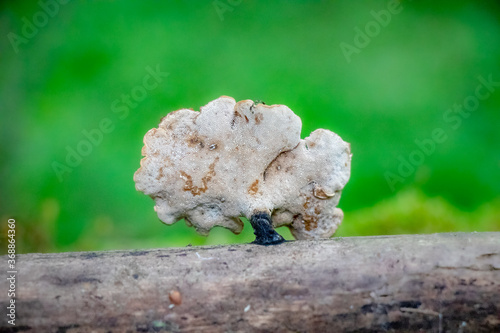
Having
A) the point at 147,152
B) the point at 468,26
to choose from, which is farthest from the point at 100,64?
the point at 468,26

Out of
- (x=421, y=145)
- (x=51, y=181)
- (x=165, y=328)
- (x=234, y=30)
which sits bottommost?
(x=165, y=328)

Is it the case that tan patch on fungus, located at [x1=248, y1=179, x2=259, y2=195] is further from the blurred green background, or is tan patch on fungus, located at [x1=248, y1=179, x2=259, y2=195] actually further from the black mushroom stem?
the blurred green background

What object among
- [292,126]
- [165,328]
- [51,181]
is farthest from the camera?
[51,181]

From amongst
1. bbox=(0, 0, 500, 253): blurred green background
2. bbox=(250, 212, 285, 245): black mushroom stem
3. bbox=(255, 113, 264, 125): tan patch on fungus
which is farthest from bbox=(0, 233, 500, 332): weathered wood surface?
bbox=(0, 0, 500, 253): blurred green background

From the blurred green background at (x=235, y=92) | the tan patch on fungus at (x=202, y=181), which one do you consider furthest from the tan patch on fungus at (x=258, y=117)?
the blurred green background at (x=235, y=92)

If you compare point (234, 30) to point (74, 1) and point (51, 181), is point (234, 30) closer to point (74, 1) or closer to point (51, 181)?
point (74, 1)
